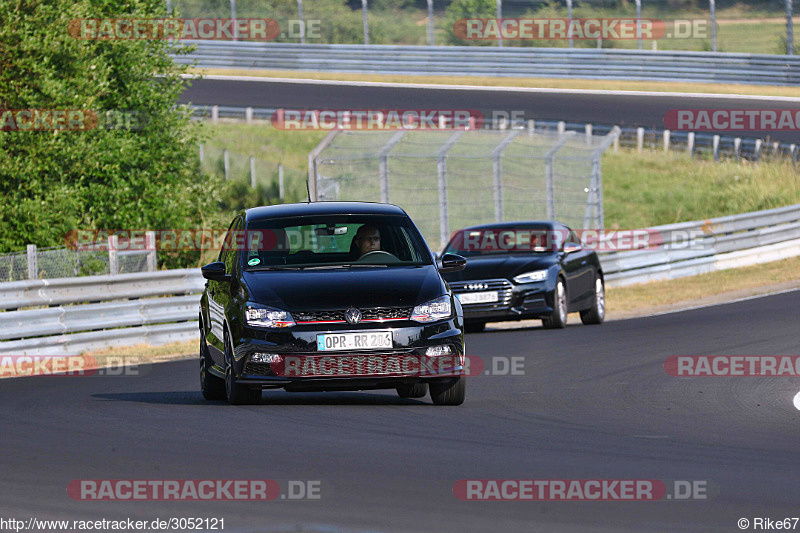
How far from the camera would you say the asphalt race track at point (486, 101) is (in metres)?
40.2

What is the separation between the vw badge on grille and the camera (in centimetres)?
994

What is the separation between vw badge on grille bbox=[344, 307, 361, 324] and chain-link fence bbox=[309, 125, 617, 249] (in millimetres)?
14920

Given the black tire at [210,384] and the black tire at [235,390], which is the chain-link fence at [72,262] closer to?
the black tire at [210,384]

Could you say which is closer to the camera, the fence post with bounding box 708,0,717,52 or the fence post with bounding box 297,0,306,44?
the fence post with bounding box 708,0,717,52

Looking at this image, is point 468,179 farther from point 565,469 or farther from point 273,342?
point 565,469

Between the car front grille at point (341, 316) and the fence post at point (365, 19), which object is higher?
the fence post at point (365, 19)

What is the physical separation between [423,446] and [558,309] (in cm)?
1085

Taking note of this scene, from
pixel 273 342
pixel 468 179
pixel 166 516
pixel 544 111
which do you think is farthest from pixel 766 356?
pixel 544 111

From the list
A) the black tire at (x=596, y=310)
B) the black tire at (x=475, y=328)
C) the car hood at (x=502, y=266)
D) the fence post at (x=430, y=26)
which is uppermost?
the fence post at (x=430, y=26)

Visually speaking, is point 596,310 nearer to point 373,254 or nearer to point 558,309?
point 558,309

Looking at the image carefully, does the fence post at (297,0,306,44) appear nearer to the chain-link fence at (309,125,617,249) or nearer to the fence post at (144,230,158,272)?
the chain-link fence at (309,125,617,249)

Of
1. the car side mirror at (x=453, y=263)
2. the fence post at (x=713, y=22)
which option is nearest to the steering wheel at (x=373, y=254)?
the car side mirror at (x=453, y=263)

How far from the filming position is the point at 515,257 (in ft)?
63.8

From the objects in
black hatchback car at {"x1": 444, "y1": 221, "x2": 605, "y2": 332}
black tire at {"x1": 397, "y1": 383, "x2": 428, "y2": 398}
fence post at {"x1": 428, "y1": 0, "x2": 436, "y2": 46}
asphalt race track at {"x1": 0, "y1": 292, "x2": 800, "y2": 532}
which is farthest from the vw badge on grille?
fence post at {"x1": 428, "y1": 0, "x2": 436, "y2": 46}
